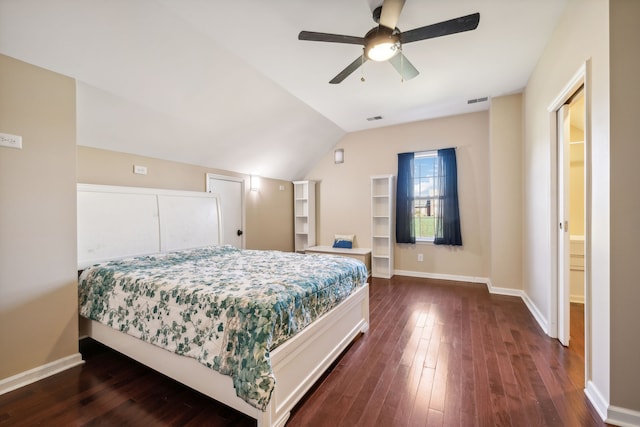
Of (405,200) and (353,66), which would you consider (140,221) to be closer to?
(353,66)

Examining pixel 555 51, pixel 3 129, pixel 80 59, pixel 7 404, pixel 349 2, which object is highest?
pixel 349 2

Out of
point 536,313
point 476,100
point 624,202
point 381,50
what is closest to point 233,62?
point 381,50

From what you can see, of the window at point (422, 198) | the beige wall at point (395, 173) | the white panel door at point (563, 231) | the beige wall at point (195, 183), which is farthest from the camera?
the window at point (422, 198)

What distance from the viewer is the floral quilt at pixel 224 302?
4.47 ft

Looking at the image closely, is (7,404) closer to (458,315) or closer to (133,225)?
(133,225)

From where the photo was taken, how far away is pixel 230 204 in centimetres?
431

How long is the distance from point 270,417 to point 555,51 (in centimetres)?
362

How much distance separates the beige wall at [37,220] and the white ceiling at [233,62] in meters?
0.27

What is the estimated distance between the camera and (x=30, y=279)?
1.91 meters

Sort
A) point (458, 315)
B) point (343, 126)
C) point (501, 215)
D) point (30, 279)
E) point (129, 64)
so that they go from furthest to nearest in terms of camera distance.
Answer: point (343, 126) < point (501, 215) < point (458, 315) < point (129, 64) < point (30, 279)

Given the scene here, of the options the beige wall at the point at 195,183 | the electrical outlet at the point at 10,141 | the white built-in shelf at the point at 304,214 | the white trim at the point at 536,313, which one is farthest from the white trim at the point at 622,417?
the white built-in shelf at the point at 304,214

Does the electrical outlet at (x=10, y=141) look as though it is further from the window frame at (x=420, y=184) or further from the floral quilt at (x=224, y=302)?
the window frame at (x=420, y=184)

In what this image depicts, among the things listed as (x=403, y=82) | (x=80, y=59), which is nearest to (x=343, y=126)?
(x=403, y=82)

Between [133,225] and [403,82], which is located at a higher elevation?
[403,82]
